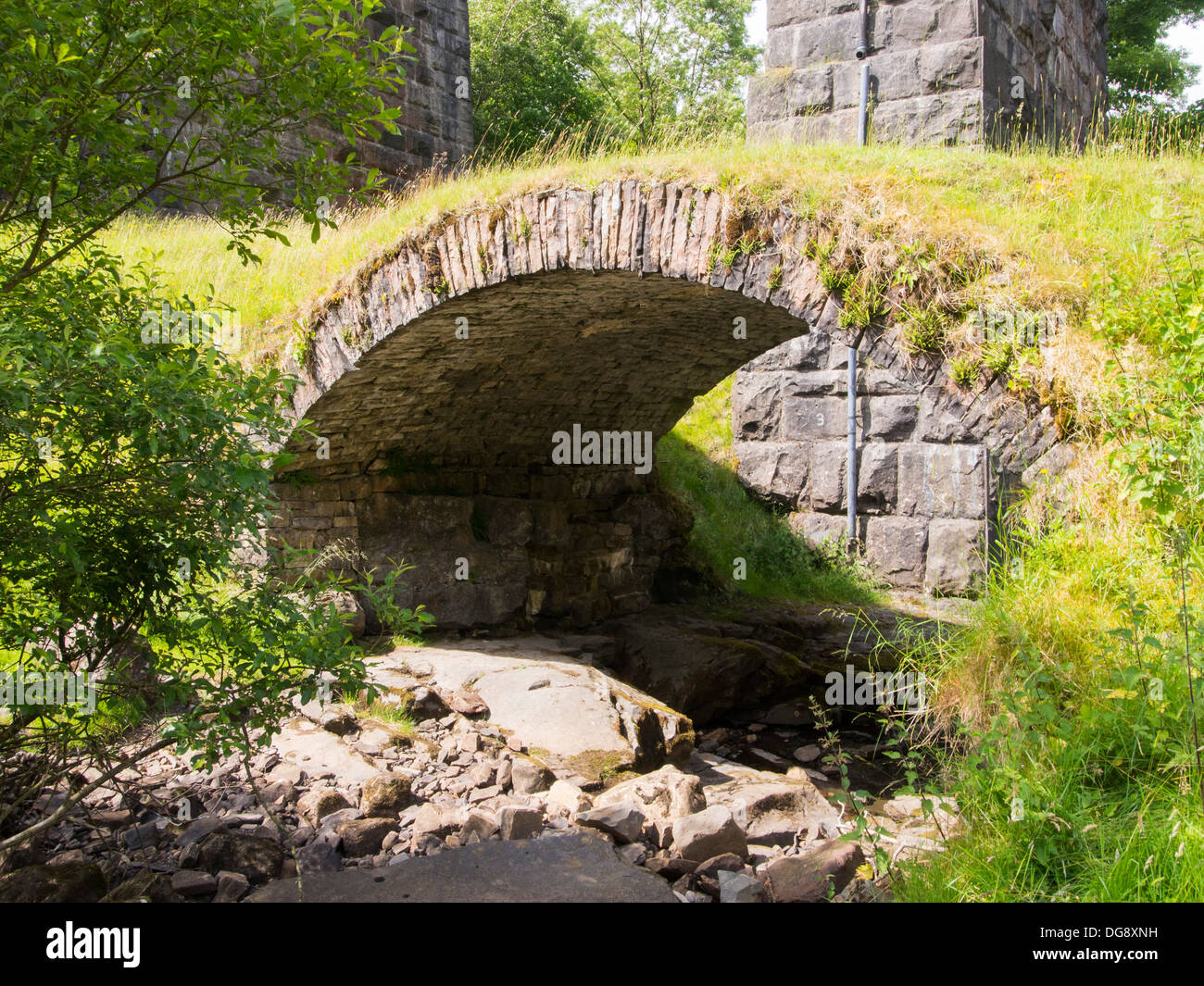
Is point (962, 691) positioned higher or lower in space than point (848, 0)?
lower

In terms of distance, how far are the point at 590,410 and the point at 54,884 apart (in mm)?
6990

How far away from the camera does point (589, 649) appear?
Answer: 928cm

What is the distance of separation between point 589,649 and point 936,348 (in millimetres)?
5115

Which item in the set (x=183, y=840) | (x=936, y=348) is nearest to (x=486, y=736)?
(x=183, y=840)

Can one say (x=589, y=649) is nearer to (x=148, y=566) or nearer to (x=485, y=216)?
(x=485, y=216)

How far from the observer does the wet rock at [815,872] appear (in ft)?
13.2

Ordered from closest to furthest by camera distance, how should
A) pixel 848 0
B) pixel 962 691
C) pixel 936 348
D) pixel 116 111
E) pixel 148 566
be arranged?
pixel 116 111 → pixel 148 566 → pixel 962 691 → pixel 936 348 → pixel 848 0

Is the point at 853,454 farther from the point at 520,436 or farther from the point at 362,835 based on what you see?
the point at 362,835

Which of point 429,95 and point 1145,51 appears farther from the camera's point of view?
point 1145,51

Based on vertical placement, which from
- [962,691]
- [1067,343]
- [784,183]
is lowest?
[962,691]

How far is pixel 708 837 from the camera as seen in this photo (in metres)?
4.62

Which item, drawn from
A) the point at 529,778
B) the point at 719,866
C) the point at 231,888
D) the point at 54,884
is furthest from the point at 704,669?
the point at 54,884

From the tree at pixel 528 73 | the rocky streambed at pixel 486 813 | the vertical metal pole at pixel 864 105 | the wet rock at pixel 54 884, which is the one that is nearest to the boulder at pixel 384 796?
the rocky streambed at pixel 486 813

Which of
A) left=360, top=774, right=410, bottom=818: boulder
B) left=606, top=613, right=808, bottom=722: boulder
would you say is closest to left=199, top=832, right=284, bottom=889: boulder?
left=360, top=774, right=410, bottom=818: boulder
